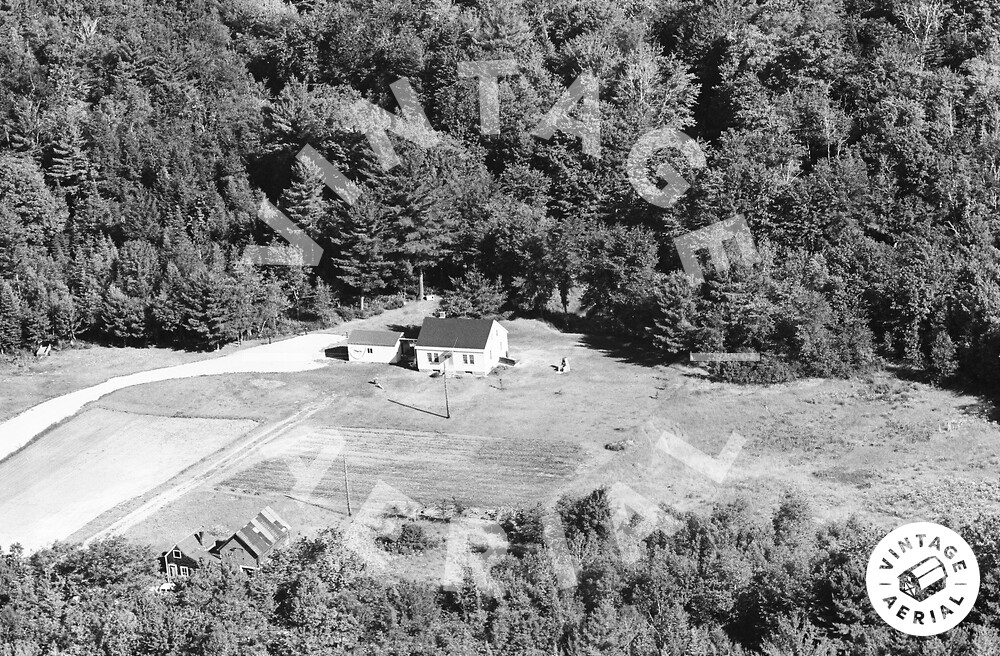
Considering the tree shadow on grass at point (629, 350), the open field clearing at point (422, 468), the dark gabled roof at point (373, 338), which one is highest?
the dark gabled roof at point (373, 338)

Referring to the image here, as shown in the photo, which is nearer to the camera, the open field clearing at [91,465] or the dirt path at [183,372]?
the open field clearing at [91,465]

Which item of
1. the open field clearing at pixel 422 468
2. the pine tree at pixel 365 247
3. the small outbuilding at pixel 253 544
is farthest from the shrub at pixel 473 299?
the small outbuilding at pixel 253 544

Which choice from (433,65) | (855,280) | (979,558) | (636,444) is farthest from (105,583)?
(433,65)

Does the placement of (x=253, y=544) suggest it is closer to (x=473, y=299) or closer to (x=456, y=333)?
(x=456, y=333)

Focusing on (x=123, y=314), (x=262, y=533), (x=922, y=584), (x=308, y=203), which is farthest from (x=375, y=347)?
(x=922, y=584)

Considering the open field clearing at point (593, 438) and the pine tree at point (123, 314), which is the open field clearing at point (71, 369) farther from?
the open field clearing at point (593, 438)

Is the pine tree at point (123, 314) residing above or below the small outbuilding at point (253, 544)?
above

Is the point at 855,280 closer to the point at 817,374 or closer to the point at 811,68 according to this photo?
the point at 817,374

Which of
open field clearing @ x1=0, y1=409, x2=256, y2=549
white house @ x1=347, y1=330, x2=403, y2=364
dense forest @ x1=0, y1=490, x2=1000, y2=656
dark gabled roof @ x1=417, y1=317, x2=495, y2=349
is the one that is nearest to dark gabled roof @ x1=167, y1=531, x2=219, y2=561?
dense forest @ x1=0, y1=490, x2=1000, y2=656
